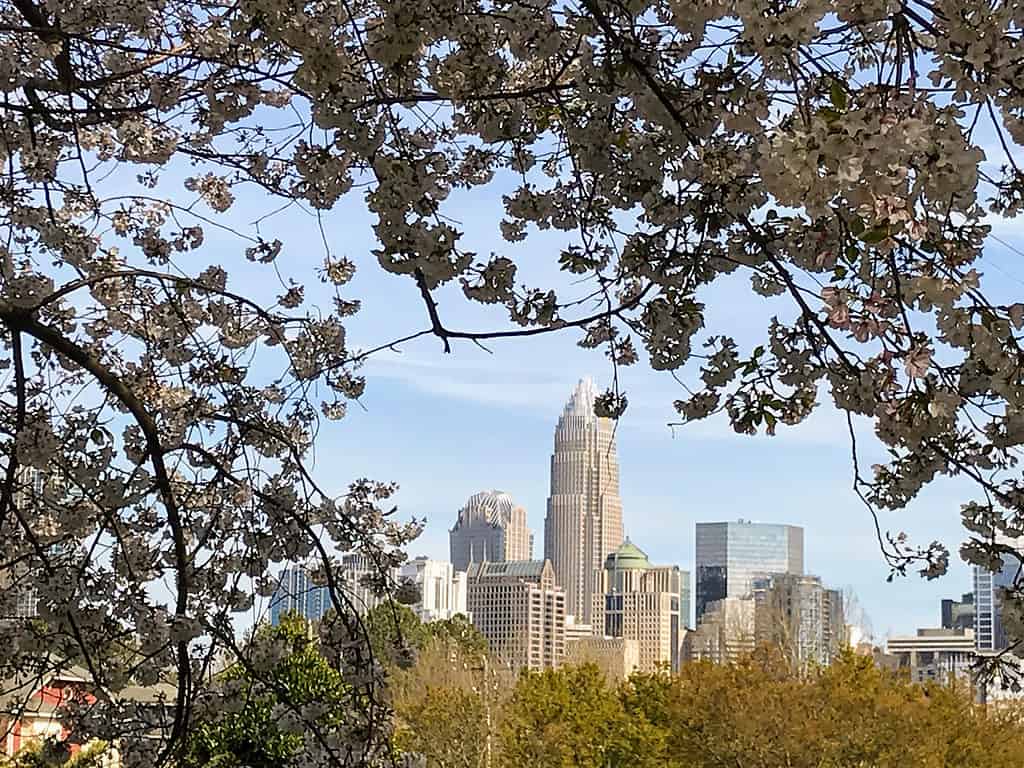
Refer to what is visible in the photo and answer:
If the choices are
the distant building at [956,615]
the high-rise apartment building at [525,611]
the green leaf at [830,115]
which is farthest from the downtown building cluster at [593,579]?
the green leaf at [830,115]

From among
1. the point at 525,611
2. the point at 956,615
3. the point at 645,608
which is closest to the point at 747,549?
the point at 645,608

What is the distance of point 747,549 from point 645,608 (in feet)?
166

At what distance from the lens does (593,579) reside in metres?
150

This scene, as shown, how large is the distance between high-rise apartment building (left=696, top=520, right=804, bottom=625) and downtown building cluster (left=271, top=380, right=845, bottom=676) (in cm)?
17

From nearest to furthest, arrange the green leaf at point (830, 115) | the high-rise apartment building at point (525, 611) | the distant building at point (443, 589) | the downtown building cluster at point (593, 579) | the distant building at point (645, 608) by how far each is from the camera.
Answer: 1. the green leaf at point (830, 115)
2. the downtown building cluster at point (593, 579)
3. the high-rise apartment building at point (525, 611)
4. the distant building at point (443, 589)
5. the distant building at point (645, 608)

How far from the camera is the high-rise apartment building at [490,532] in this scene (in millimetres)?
145750

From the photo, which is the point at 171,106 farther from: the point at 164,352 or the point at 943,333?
the point at 943,333

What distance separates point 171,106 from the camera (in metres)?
2.98

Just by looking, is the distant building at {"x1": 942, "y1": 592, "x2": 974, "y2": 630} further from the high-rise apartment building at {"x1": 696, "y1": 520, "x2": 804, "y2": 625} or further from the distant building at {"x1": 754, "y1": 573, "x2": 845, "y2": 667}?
the high-rise apartment building at {"x1": 696, "y1": 520, "x2": 804, "y2": 625}

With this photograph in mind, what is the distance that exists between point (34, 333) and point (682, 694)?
14.1 m

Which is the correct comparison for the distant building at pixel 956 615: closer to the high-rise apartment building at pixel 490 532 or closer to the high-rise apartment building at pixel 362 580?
the high-rise apartment building at pixel 362 580

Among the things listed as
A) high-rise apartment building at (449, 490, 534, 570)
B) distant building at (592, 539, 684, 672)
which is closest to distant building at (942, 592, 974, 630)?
distant building at (592, 539, 684, 672)

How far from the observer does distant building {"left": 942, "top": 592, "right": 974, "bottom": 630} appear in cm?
5316

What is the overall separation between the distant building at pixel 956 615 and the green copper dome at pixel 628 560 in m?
57.4
